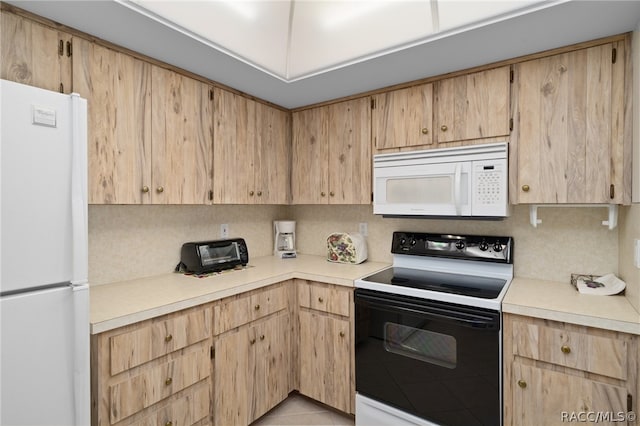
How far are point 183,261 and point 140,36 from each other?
1.36 metres

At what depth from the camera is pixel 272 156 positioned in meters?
2.70

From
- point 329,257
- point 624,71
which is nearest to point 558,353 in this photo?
point 624,71

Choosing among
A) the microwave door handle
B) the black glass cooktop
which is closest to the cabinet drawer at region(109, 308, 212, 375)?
the black glass cooktop

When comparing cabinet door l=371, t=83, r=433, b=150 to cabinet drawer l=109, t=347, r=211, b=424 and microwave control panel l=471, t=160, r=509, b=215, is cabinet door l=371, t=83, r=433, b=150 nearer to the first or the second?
microwave control panel l=471, t=160, r=509, b=215

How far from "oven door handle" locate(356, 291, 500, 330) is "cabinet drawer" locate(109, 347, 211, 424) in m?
0.96

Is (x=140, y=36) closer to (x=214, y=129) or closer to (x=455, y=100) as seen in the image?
(x=214, y=129)

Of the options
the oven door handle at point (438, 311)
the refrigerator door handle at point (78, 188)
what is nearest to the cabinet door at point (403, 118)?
the oven door handle at point (438, 311)

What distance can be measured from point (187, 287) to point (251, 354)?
57cm

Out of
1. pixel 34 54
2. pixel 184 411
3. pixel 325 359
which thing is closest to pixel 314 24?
pixel 34 54

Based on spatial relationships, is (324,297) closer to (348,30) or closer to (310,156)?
(310,156)

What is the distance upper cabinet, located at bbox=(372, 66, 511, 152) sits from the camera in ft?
6.35

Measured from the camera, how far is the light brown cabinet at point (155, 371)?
1.36 metres

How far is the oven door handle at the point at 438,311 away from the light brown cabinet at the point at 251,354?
1.90ft

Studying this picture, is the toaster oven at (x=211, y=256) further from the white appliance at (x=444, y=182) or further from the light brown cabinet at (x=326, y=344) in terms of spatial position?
the white appliance at (x=444, y=182)
